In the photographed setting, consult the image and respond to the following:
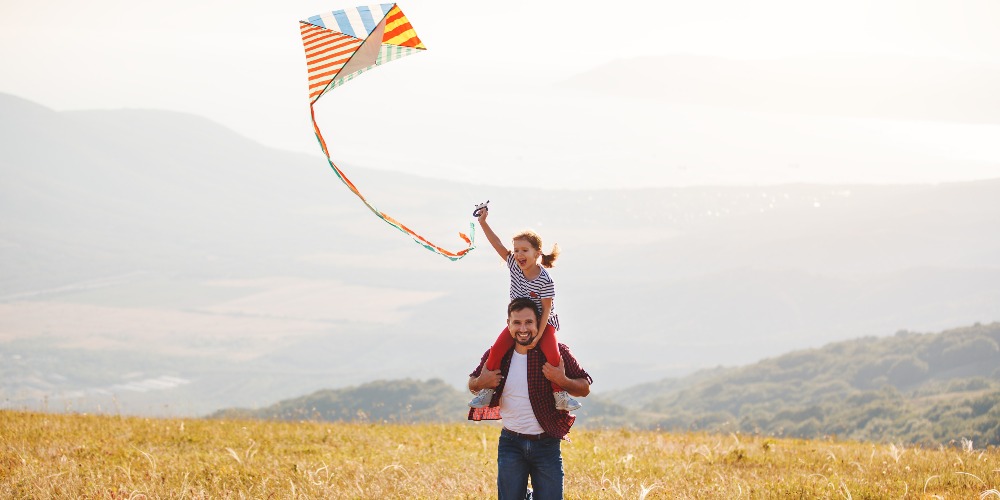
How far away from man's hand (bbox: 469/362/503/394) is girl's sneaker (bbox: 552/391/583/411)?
0.56 m

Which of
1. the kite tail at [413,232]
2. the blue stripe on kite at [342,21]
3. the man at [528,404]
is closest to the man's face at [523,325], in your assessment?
the man at [528,404]

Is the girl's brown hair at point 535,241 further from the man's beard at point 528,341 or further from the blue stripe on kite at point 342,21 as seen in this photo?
the blue stripe on kite at point 342,21

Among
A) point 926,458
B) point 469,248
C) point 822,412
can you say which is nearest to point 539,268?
point 469,248

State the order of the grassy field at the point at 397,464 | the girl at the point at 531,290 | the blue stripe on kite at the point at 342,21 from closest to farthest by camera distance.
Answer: the girl at the point at 531,290
the blue stripe on kite at the point at 342,21
the grassy field at the point at 397,464

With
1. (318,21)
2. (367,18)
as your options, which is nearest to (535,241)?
(367,18)

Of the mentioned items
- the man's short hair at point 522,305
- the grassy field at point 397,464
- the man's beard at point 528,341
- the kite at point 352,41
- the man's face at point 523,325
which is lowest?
the grassy field at point 397,464

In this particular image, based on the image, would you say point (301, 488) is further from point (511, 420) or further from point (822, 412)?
point (822, 412)

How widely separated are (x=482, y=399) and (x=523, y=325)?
79 centimetres

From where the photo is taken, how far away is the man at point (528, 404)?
366 inches

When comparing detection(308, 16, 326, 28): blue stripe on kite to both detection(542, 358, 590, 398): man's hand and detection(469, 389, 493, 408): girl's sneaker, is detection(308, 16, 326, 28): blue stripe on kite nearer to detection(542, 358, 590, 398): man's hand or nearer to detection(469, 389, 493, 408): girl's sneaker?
detection(469, 389, 493, 408): girl's sneaker

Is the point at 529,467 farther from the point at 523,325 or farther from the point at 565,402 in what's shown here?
the point at 523,325

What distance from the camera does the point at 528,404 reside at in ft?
30.8

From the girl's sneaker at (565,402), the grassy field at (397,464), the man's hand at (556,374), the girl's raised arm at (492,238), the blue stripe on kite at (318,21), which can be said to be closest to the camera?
the girl's sneaker at (565,402)

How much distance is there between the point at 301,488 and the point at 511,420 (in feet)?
14.1
